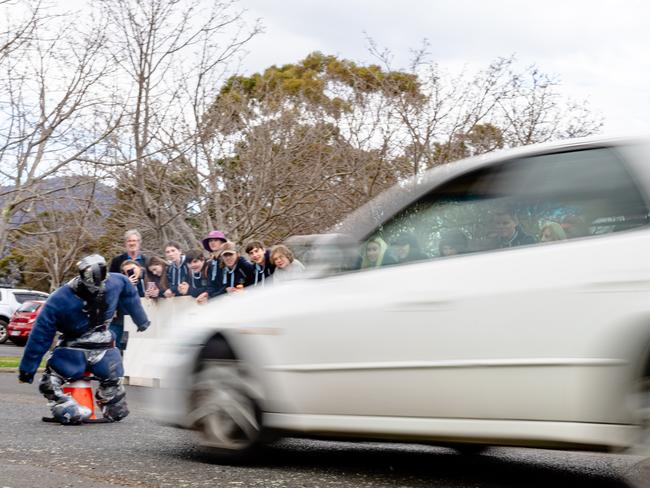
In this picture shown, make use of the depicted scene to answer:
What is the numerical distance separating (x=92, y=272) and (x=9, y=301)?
24.7 m

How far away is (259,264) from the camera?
466 inches

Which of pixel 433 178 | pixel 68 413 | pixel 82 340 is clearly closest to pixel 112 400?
pixel 68 413

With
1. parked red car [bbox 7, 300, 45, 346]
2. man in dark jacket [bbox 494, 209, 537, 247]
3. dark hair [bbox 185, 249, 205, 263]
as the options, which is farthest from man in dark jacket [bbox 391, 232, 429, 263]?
parked red car [bbox 7, 300, 45, 346]

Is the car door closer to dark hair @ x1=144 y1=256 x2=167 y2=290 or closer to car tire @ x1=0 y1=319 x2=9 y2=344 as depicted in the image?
dark hair @ x1=144 y1=256 x2=167 y2=290

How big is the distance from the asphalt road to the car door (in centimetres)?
46

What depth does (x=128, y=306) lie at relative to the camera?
29.3 ft

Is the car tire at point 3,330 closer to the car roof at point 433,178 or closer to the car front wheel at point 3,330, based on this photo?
the car front wheel at point 3,330

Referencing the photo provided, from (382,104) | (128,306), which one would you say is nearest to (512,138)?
(382,104)

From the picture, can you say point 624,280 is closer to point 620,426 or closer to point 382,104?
point 620,426

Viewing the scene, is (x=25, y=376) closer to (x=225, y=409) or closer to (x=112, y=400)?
(x=112, y=400)

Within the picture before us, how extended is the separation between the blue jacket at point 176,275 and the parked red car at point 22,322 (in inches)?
694

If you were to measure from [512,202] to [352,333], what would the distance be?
3.48 feet

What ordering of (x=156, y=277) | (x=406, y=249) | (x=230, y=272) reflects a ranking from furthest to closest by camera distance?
1. (x=156, y=277)
2. (x=230, y=272)
3. (x=406, y=249)

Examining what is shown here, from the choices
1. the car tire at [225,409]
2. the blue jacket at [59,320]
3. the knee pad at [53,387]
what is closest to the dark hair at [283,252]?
the blue jacket at [59,320]
